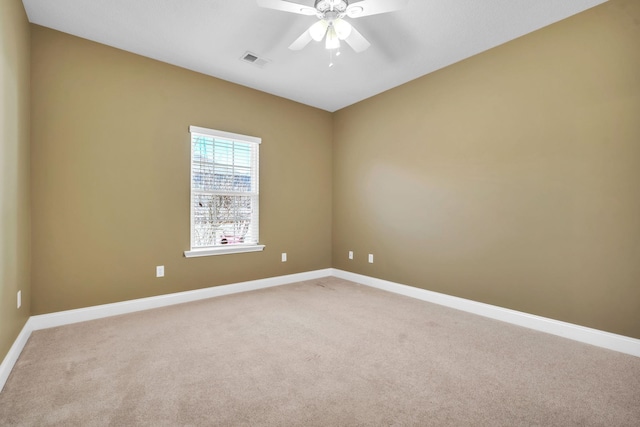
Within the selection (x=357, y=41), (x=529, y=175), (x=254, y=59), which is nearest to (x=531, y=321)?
(x=529, y=175)

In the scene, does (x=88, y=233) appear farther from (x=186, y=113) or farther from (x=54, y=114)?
(x=186, y=113)

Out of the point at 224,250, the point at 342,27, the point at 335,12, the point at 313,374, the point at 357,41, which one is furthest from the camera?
the point at 224,250

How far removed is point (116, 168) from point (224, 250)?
4.81 feet

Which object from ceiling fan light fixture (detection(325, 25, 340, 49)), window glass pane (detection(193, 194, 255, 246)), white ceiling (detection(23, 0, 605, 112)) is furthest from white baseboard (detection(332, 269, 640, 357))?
ceiling fan light fixture (detection(325, 25, 340, 49))

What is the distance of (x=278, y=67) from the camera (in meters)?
3.41

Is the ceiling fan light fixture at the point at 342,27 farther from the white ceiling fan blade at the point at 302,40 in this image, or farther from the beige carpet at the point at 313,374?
the beige carpet at the point at 313,374

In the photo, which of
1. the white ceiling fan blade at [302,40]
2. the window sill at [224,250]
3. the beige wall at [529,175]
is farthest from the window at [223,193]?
the beige wall at [529,175]

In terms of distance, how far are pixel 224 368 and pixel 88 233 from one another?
2039 mm

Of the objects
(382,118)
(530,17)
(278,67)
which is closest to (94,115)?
(278,67)

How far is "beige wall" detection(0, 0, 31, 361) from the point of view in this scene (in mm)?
1905

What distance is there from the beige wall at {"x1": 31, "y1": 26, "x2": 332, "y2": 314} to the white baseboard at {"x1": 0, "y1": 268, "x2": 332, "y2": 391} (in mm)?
71

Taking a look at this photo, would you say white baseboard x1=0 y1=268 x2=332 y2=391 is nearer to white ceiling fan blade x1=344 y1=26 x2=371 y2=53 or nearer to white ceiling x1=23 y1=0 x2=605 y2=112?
white ceiling x1=23 y1=0 x2=605 y2=112

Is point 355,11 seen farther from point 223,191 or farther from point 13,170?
point 13,170

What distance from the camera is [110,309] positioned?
2982 millimetres
